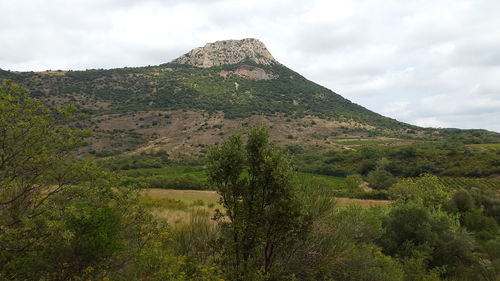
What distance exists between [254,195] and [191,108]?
129 m

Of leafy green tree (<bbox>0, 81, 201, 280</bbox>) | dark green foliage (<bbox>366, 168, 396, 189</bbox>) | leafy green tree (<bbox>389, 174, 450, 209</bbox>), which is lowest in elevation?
dark green foliage (<bbox>366, 168, 396, 189</bbox>)

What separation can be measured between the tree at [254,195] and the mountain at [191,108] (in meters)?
87.9

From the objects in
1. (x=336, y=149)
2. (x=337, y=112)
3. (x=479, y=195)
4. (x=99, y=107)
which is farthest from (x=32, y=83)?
(x=479, y=195)

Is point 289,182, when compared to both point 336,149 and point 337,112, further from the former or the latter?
point 337,112

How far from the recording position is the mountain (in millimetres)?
107688

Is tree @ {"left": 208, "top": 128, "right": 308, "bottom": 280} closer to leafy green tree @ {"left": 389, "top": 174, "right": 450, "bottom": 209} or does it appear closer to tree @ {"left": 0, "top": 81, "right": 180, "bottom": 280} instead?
tree @ {"left": 0, "top": 81, "right": 180, "bottom": 280}

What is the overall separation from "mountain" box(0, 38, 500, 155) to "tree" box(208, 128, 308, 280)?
3460 inches

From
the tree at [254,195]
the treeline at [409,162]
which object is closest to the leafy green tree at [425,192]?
the tree at [254,195]

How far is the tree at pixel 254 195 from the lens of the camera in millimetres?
8477

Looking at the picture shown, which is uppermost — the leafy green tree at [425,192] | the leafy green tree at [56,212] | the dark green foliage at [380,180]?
the leafy green tree at [56,212]

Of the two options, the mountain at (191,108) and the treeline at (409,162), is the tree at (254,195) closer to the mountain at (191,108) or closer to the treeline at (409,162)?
the treeline at (409,162)

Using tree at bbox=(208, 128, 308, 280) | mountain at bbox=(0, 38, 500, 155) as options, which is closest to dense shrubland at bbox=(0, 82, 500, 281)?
tree at bbox=(208, 128, 308, 280)

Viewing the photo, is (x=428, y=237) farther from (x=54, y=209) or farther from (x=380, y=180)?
(x=380, y=180)

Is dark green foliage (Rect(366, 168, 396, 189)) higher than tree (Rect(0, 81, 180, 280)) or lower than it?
lower
